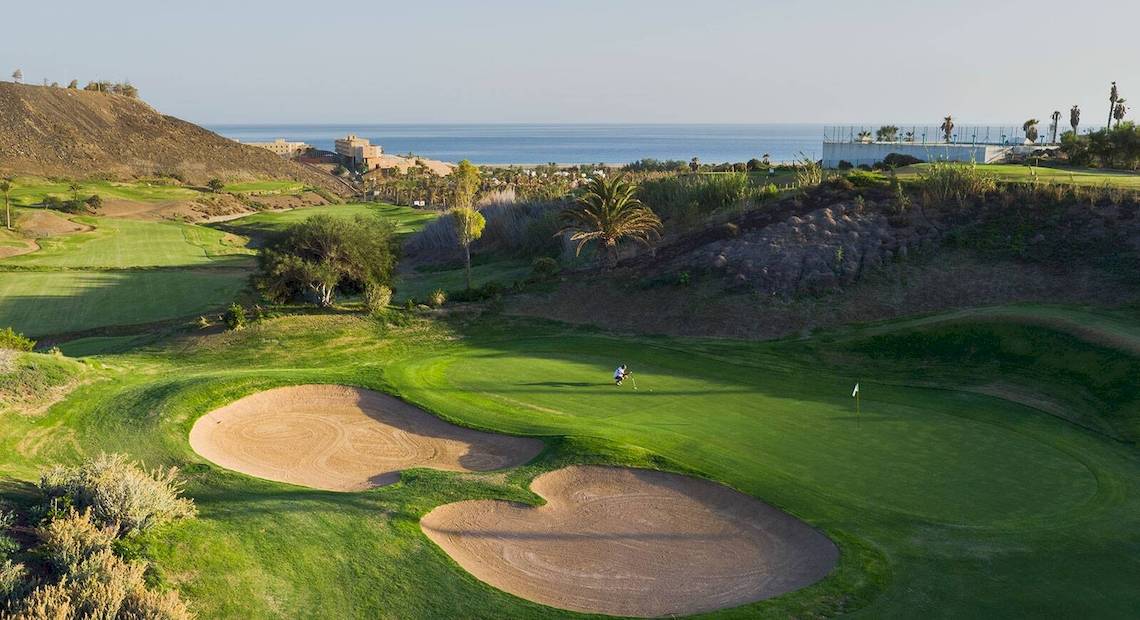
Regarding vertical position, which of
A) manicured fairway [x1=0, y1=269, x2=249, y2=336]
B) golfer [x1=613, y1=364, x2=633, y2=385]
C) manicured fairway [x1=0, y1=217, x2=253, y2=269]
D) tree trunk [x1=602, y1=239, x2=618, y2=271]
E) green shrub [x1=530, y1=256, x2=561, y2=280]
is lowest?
manicured fairway [x1=0, y1=269, x2=249, y2=336]

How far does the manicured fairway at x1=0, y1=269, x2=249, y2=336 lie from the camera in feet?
140

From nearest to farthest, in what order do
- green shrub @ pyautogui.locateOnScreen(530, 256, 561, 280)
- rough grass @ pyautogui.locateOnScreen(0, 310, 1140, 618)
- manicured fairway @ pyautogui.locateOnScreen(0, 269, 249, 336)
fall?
rough grass @ pyautogui.locateOnScreen(0, 310, 1140, 618)
green shrub @ pyautogui.locateOnScreen(530, 256, 561, 280)
manicured fairway @ pyautogui.locateOnScreen(0, 269, 249, 336)

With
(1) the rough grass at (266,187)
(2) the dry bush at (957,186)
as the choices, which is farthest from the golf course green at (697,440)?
(1) the rough grass at (266,187)

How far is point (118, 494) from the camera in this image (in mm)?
13805

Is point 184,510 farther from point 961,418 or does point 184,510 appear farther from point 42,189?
point 42,189

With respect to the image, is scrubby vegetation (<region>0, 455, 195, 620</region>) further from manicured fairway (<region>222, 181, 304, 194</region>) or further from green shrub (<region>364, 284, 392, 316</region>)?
manicured fairway (<region>222, 181, 304, 194</region>)

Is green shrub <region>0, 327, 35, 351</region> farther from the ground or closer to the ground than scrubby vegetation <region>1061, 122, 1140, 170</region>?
closer to the ground

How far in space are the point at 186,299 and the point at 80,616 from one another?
42.5 m

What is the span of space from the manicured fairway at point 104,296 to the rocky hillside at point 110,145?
7449cm

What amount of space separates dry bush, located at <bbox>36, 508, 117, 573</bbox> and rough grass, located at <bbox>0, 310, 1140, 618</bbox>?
71 centimetres

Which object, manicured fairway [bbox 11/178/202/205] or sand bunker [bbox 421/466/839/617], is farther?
manicured fairway [bbox 11/178/202/205]

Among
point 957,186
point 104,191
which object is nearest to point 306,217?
point 104,191

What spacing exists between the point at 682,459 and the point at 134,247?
228 ft

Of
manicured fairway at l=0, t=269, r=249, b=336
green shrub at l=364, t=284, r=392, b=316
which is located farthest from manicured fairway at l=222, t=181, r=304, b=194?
green shrub at l=364, t=284, r=392, b=316
